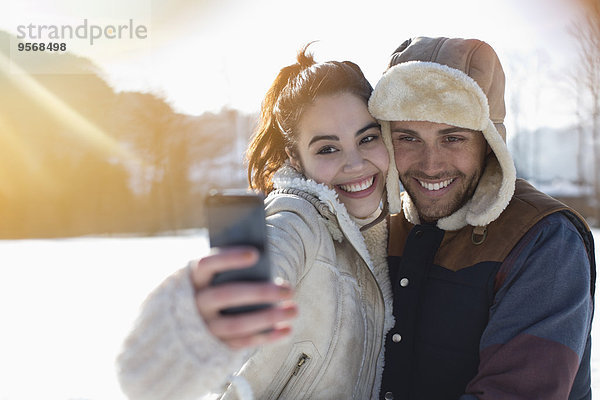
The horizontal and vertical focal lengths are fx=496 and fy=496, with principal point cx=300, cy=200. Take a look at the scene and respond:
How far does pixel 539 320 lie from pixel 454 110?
2.65ft

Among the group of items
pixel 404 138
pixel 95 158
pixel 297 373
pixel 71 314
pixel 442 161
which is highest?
pixel 95 158

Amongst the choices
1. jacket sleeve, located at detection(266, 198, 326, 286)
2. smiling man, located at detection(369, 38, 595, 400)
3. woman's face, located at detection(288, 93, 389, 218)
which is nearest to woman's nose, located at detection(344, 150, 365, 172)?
woman's face, located at detection(288, 93, 389, 218)

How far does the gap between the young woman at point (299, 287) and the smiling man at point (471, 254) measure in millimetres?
124

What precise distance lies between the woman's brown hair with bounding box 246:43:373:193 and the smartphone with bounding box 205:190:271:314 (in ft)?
4.28

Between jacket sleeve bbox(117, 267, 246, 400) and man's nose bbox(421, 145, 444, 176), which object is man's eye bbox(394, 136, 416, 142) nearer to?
man's nose bbox(421, 145, 444, 176)

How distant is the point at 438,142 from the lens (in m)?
2.07

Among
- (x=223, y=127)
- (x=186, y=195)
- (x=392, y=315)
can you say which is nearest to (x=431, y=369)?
(x=392, y=315)

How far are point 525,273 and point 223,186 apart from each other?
2285 cm

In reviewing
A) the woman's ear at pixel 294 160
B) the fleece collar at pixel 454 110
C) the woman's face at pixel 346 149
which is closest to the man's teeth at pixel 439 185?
the fleece collar at pixel 454 110

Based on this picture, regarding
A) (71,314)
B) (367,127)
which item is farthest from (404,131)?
(71,314)

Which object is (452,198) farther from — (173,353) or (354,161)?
(173,353)

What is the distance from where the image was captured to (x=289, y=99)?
225 cm

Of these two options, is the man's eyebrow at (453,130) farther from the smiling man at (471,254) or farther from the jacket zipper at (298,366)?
the jacket zipper at (298,366)

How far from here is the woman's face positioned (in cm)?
214
